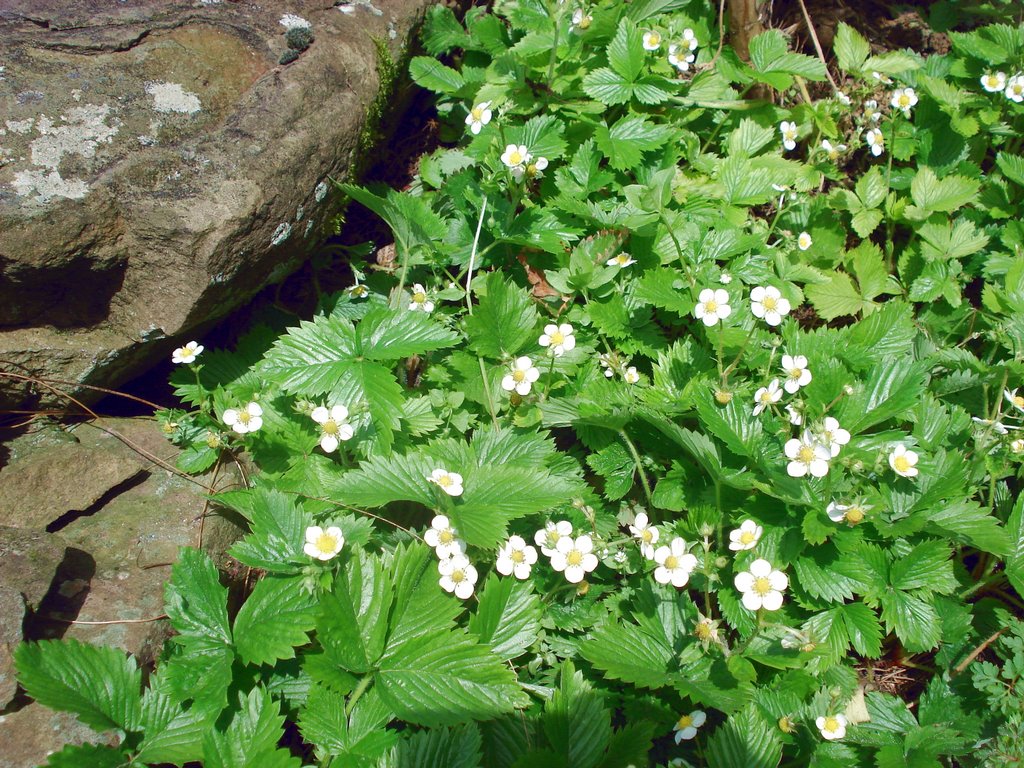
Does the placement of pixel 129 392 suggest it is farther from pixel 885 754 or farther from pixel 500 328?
pixel 885 754

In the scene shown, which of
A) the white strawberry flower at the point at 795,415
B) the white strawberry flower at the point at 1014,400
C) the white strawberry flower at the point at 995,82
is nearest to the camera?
the white strawberry flower at the point at 795,415

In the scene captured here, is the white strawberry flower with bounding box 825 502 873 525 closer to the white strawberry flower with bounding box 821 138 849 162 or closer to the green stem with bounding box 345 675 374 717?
the green stem with bounding box 345 675 374 717

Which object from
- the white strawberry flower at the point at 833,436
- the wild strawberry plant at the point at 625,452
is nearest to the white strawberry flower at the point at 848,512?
the wild strawberry plant at the point at 625,452

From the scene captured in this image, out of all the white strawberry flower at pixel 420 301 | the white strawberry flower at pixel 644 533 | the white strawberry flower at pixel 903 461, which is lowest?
the white strawberry flower at pixel 644 533

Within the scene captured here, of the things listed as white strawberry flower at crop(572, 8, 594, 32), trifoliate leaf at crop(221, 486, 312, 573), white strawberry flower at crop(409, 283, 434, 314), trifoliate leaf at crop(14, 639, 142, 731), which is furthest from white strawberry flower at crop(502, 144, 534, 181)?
trifoliate leaf at crop(14, 639, 142, 731)

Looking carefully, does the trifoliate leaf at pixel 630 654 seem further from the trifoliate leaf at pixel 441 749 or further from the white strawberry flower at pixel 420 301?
the white strawberry flower at pixel 420 301

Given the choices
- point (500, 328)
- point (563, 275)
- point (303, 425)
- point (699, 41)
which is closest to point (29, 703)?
point (303, 425)
